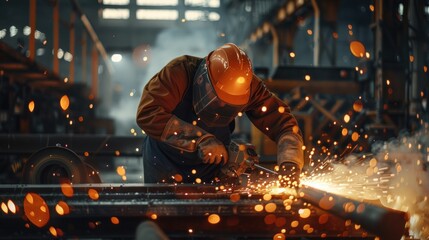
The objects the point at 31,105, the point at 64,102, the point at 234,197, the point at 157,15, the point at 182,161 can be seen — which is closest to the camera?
the point at 234,197

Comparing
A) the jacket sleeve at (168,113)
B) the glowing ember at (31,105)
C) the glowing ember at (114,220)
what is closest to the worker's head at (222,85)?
the jacket sleeve at (168,113)

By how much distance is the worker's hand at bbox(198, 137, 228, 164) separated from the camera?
122 inches

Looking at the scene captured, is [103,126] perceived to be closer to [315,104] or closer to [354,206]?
[315,104]

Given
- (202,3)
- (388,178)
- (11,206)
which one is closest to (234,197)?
(11,206)

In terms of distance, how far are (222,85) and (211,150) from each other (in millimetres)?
388

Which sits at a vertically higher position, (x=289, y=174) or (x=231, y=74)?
(x=231, y=74)

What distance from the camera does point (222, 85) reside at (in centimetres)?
318

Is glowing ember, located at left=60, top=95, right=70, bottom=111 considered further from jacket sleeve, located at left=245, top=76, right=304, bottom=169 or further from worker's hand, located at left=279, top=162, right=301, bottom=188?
worker's hand, located at left=279, top=162, right=301, bottom=188

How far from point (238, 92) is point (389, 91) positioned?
17.8ft

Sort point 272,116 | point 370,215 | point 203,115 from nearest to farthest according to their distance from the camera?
point 370,215, point 203,115, point 272,116

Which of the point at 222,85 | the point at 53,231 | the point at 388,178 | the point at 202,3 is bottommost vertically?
the point at 388,178

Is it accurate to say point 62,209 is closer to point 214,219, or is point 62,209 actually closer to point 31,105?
point 214,219

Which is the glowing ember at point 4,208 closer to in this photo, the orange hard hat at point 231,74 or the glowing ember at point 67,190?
the glowing ember at point 67,190

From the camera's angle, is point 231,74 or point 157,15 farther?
point 157,15
